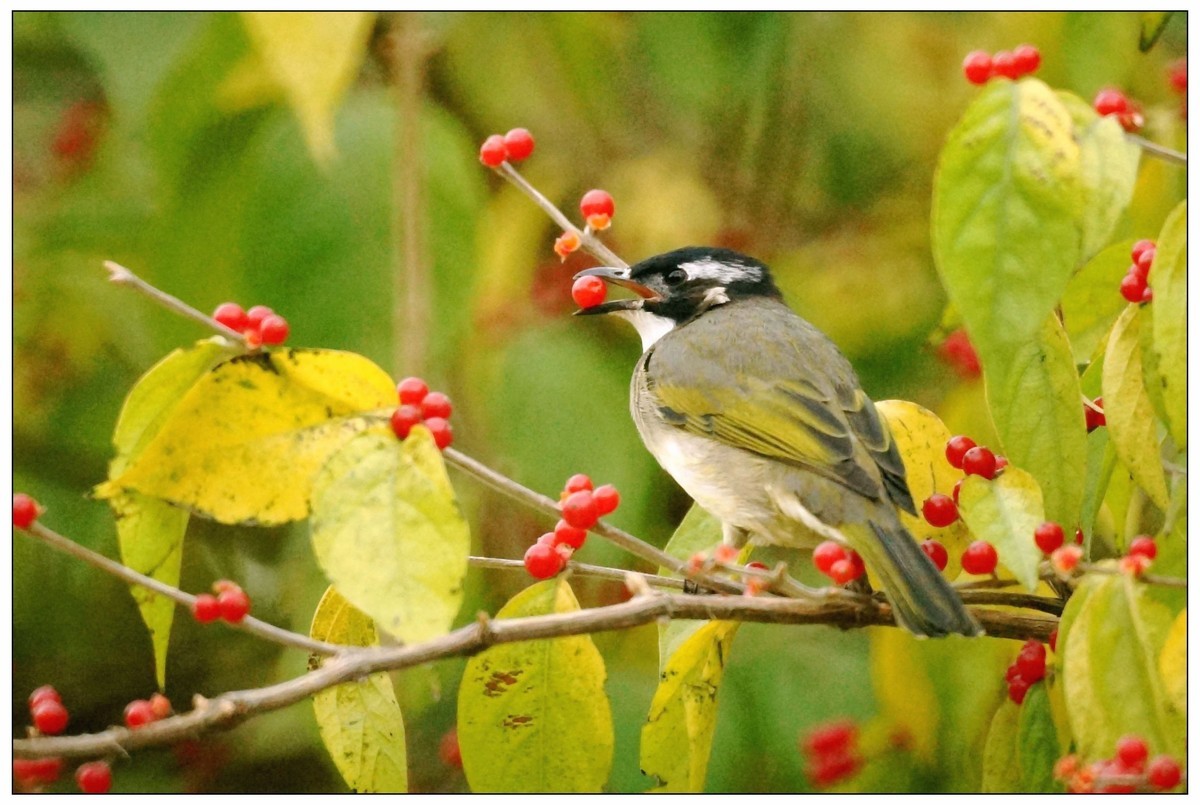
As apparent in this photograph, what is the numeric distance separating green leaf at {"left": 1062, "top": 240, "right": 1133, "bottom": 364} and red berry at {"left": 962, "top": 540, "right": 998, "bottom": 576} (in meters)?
0.45

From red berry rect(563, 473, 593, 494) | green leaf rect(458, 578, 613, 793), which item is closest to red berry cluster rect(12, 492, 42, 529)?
green leaf rect(458, 578, 613, 793)

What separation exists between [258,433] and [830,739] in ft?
6.46

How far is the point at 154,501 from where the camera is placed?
1.71 m

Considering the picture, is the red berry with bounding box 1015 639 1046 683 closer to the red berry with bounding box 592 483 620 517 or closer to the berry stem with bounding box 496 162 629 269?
the red berry with bounding box 592 483 620 517

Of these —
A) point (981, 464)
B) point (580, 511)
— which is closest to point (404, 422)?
point (580, 511)

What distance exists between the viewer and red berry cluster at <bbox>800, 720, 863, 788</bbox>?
3.14 meters

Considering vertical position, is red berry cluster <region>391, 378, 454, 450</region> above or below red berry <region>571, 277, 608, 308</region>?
below

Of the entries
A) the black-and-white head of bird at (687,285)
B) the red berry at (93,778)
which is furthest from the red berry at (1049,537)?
the black-and-white head of bird at (687,285)

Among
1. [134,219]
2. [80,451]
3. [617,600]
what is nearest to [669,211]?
[617,600]

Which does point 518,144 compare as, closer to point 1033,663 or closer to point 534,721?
point 534,721

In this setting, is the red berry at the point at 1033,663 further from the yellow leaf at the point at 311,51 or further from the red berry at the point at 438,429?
the yellow leaf at the point at 311,51

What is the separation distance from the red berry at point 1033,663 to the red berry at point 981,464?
39 cm

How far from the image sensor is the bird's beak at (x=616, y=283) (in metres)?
2.68

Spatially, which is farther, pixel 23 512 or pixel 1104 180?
pixel 23 512
